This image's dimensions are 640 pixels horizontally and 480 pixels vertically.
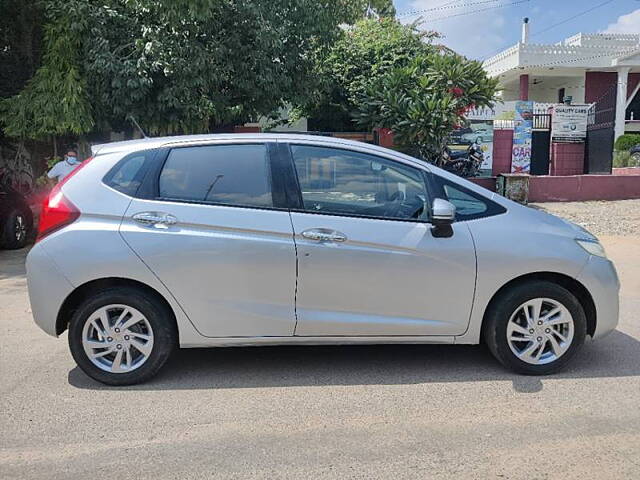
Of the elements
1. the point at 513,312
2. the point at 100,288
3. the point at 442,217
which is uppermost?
the point at 442,217

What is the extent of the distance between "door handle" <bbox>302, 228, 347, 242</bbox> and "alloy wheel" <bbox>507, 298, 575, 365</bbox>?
136 cm

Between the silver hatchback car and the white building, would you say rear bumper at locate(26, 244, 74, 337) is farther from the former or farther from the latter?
the white building

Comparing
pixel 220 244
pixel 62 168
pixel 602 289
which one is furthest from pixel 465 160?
pixel 220 244

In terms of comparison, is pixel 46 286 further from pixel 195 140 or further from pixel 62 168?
pixel 62 168

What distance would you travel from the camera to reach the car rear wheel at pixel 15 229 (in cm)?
955

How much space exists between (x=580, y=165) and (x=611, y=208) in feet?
A: 12.8

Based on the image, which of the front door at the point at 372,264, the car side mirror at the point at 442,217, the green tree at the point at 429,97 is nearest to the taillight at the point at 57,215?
the front door at the point at 372,264

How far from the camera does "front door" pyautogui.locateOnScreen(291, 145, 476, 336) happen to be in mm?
4117

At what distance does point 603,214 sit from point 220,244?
37.0 ft

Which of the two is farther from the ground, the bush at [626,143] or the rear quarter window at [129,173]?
the rear quarter window at [129,173]

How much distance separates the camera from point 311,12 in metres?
12.3

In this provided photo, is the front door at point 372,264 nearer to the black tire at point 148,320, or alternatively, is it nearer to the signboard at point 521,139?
the black tire at point 148,320

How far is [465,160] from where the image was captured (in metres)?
16.2

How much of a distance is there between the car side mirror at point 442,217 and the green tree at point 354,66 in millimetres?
11177
